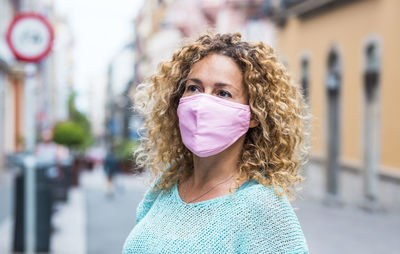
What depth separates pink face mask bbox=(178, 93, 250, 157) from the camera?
243cm

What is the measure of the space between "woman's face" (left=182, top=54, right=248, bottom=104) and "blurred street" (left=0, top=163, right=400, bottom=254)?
449cm

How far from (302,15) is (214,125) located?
2059 cm

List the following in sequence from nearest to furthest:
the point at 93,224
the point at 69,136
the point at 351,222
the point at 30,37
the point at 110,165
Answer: the point at 30,37 → the point at 93,224 → the point at 351,222 → the point at 110,165 → the point at 69,136

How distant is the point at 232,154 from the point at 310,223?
33.6 ft

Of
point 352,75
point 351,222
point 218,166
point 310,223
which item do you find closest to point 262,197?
point 218,166

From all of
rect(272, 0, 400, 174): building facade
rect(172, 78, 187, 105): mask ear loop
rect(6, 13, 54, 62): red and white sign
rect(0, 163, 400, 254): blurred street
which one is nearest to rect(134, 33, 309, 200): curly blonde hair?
rect(172, 78, 187, 105): mask ear loop

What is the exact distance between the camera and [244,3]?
31516mm

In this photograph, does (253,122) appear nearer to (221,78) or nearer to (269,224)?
(221,78)

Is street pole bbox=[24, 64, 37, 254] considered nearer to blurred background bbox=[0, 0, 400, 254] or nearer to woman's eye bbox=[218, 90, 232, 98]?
blurred background bbox=[0, 0, 400, 254]

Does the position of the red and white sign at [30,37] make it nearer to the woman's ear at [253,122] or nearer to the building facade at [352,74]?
the woman's ear at [253,122]

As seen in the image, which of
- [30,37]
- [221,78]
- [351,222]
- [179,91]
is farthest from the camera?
[351,222]

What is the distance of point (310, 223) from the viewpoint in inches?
488

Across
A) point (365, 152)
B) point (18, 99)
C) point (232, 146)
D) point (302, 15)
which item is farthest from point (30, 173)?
point (18, 99)

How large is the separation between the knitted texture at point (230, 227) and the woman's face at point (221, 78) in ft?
1.14
